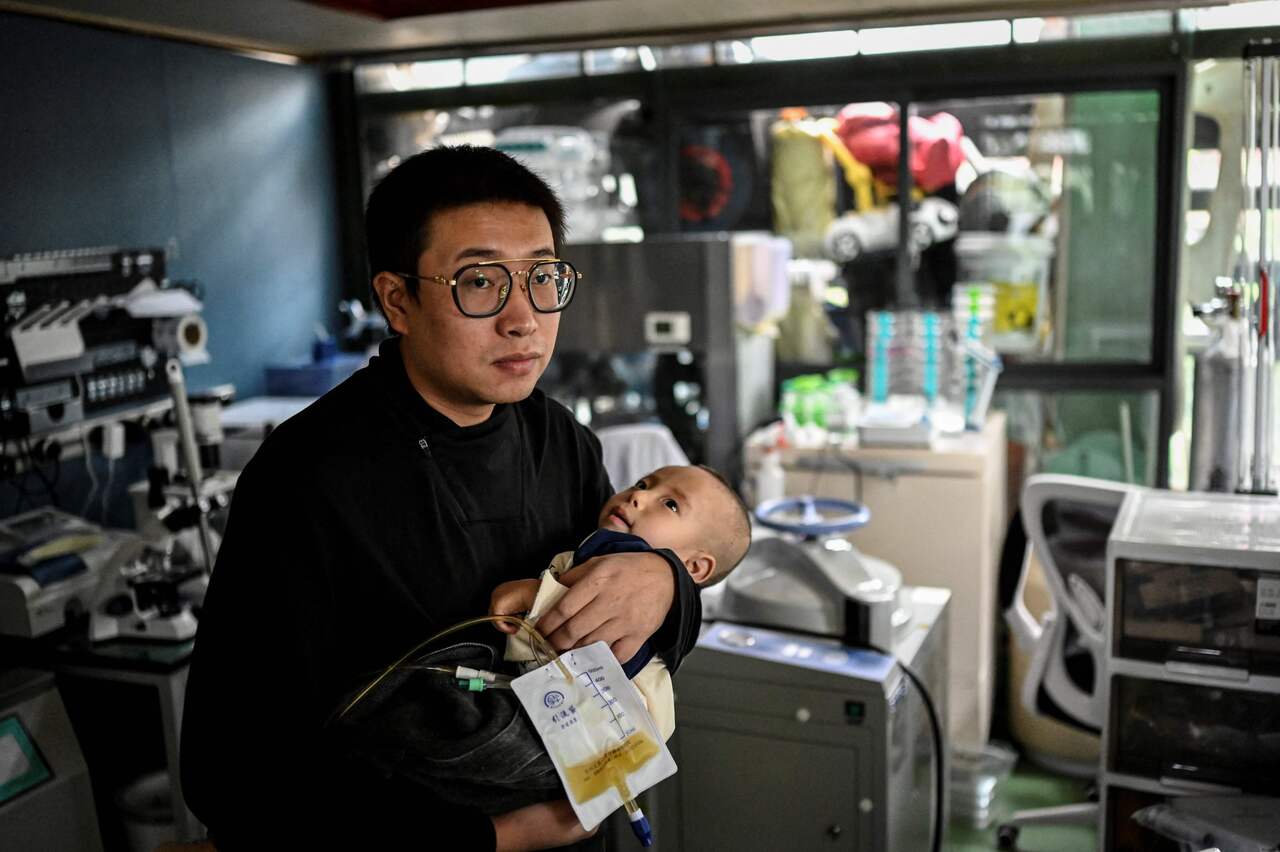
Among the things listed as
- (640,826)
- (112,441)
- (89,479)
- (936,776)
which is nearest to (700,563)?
(640,826)

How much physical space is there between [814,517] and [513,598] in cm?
135

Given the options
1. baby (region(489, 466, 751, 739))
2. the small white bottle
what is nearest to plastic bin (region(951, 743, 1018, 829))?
the small white bottle

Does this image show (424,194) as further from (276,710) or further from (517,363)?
(276,710)

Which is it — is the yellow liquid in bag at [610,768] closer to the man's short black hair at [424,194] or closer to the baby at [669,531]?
the baby at [669,531]

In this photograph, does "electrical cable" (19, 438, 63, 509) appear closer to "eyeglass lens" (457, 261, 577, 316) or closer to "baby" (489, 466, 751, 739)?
"baby" (489, 466, 751, 739)

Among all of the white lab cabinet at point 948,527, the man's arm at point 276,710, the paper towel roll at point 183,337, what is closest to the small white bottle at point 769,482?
the white lab cabinet at point 948,527

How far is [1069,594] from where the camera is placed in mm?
3000

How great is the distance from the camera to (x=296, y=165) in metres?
4.38

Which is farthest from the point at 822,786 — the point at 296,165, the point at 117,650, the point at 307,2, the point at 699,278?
the point at 296,165

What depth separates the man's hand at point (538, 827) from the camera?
4.02ft

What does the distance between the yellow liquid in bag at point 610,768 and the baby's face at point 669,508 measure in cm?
40

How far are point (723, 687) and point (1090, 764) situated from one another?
185 cm

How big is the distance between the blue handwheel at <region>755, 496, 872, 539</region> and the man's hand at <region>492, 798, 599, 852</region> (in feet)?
4.20

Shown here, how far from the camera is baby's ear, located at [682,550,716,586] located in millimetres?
1708
